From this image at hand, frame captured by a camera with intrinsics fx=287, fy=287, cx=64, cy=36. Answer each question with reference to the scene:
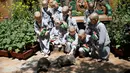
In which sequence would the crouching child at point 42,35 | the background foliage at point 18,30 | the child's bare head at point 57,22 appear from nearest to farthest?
the background foliage at point 18,30, the crouching child at point 42,35, the child's bare head at point 57,22

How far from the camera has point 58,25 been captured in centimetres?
920

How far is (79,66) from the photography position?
7.98 meters

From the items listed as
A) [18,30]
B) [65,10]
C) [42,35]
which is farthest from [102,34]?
[18,30]

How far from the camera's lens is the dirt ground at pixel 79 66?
7707 millimetres

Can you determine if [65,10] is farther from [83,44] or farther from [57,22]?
[83,44]

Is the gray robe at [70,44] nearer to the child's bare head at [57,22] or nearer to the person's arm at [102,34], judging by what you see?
the child's bare head at [57,22]

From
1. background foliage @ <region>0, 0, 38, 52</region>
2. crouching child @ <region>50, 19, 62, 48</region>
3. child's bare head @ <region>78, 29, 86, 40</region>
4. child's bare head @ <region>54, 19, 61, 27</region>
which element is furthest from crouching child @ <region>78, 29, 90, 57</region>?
background foliage @ <region>0, 0, 38, 52</region>

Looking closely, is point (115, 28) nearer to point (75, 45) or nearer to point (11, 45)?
point (75, 45)

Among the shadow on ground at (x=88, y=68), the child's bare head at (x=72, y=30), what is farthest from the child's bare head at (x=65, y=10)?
the shadow on ground at (x=88, y=68)

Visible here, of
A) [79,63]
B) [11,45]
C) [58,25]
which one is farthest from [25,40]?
[79,63]

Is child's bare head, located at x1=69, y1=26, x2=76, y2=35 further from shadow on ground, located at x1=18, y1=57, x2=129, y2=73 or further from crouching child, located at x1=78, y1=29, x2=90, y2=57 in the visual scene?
shadow on ground, located at x1=18, y1=57, x2=129, y2=73

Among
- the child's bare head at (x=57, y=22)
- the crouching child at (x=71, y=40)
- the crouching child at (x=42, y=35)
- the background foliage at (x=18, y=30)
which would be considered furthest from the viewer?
the child's bare head at (x=57, y=22)

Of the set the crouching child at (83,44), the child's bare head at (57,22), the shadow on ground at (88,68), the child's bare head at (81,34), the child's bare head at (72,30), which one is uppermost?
the child's bare head at (57,22)

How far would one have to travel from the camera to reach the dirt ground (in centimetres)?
771
